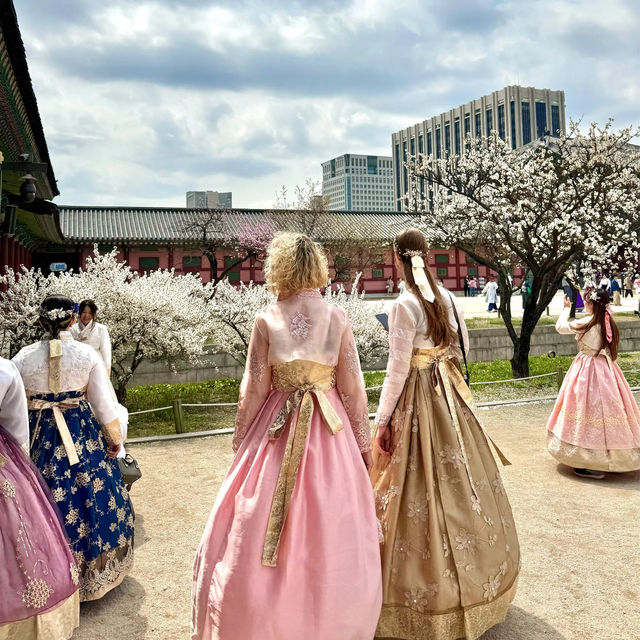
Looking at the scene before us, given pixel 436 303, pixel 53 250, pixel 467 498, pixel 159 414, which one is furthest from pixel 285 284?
pixel 53 250

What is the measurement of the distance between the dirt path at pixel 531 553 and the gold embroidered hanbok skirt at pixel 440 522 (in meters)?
0.37

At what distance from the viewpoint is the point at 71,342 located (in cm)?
355

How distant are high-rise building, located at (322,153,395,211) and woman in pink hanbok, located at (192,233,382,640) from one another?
103 meters

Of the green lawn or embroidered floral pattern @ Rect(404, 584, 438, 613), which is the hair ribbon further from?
the green lawn

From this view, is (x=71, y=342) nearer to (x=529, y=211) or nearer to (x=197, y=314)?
(x=197, y=314)

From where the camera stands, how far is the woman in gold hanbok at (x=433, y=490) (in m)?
2.88

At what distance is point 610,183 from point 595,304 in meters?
8.68

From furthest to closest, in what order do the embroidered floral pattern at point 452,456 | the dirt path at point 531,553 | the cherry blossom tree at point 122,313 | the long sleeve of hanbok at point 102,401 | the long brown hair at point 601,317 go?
the cherry blossom tree at point 122,313 < the long brown hair at point 601,317 < the long sleeve of hanbok at point 102,401 < the dirt path at point 531,553 < the embroidered floral pattern at point 452,456

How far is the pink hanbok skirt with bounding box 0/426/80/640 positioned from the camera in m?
2.61

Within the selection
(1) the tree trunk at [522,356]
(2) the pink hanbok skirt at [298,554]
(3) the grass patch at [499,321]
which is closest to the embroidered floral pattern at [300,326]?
(2) the pink hanbok skirt at [298,554]

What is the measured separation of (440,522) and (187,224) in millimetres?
29379

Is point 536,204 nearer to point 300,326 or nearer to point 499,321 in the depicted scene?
point 499,321

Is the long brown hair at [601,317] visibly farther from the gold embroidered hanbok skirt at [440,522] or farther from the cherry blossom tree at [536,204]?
the cherry blossom tree at [536,204]

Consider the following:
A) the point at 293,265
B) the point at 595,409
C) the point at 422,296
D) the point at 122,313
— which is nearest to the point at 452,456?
the point at 422,296
